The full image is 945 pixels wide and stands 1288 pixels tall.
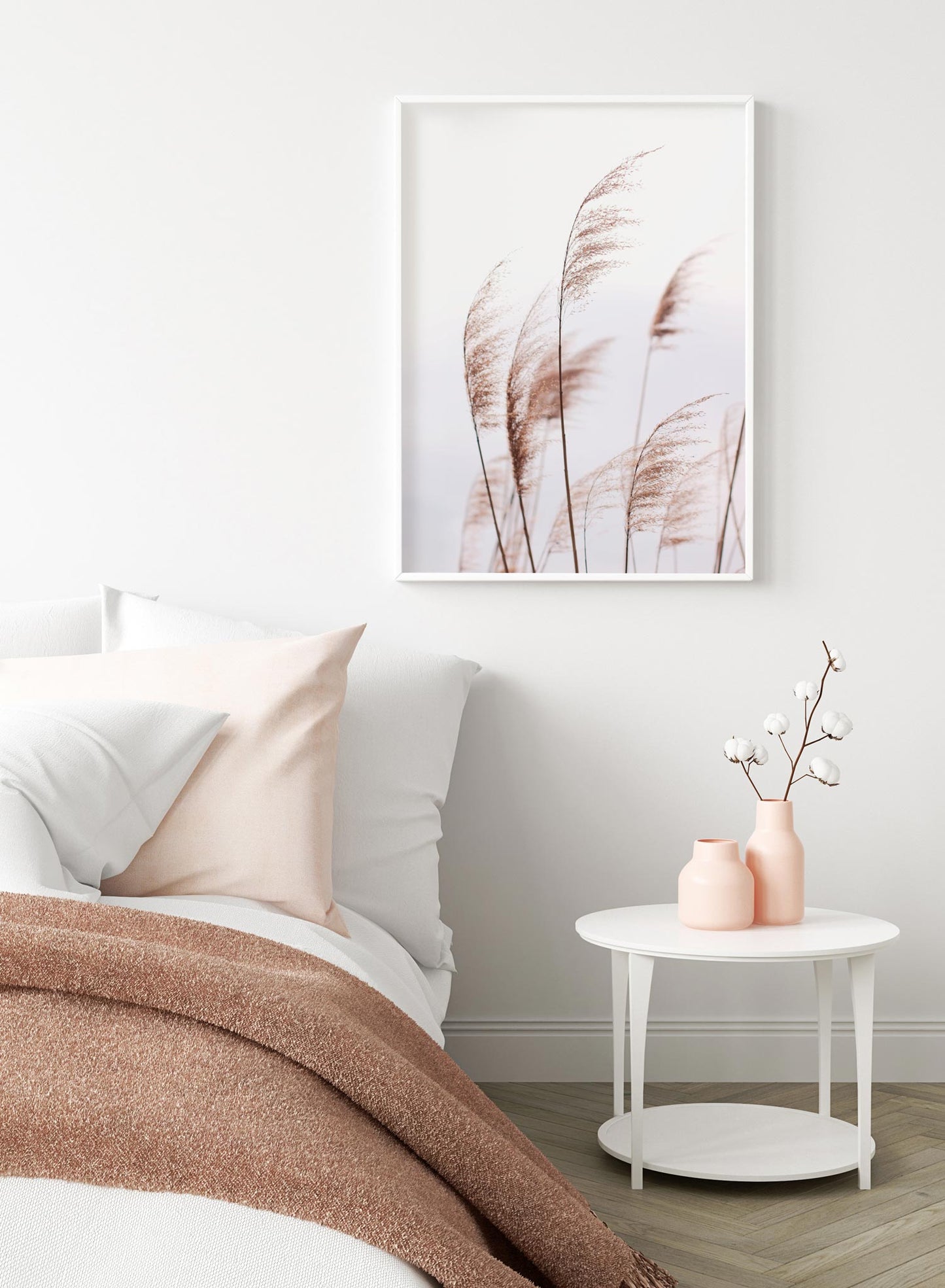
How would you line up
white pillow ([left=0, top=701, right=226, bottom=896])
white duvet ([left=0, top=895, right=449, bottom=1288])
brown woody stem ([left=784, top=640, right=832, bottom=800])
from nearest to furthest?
white duvet ([left=0, top=895, right=449, bottom=1288]) → white pillow ([left=0, top=701, right=226, bottom=896]) → brown woody stem ([left=784, top=640, right=832, bottom=800])

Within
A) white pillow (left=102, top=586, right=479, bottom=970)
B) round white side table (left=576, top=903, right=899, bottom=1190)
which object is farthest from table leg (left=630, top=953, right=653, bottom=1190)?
white pillow (left=102, top=586, right=479, bottom=970)

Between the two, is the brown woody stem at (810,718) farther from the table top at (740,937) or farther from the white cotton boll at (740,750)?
the table top at (740,937)

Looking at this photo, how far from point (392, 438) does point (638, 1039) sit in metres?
1.30

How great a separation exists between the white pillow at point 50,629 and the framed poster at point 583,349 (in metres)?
0.65

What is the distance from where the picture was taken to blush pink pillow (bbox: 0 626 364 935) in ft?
5.76

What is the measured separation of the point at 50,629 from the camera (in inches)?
86.0

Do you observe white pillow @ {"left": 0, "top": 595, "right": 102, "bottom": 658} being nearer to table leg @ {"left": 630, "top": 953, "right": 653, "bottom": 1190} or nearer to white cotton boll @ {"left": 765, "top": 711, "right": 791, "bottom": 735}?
table leg @ {"left": 630, "top": 953, "right": 653, "bottom": 1190}

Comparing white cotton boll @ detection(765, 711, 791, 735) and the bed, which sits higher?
white cotton boll @ detection(765, 711, 791, 735)

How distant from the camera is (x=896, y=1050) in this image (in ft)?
7.88

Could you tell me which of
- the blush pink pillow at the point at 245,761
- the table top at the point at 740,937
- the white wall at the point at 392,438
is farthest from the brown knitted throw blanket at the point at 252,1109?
the white wall at the point at 392,438

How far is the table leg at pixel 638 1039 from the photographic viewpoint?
73.8 inches

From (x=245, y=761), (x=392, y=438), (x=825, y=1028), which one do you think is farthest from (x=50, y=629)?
(x=825, y=1028)

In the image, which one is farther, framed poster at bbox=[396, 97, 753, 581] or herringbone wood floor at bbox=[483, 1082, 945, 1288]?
framed poster at bbox=[396, 97, 753, 581]

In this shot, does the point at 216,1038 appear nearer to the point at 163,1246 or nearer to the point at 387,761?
the point at 163,1246
